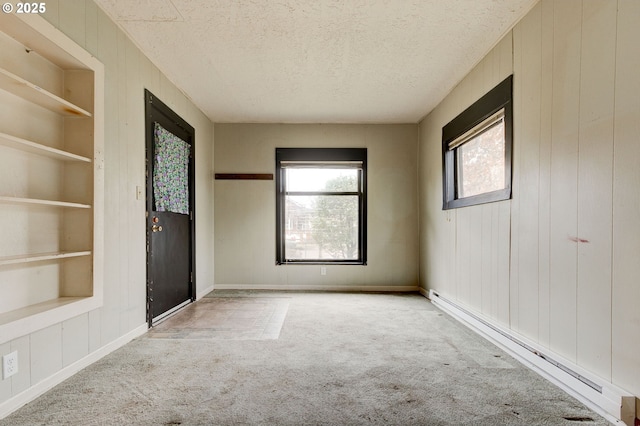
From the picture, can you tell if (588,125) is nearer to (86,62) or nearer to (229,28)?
(229,28)

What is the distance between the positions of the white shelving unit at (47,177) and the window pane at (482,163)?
3.22m

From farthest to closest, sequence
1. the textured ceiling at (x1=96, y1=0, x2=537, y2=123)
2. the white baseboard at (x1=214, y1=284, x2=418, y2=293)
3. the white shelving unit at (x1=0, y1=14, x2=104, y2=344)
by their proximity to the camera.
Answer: the white baseboard at (x1=214, y1=284, x2=418, y2=293) → the textured ceiling at (x1=96, y1=0, x2=537, y2=123) → the white shelving unit at (x1=0, y1=14, x2=104, y2=344)

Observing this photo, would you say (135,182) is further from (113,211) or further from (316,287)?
(316,287)

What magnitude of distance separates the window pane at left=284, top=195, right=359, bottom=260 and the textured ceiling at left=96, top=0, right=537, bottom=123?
150 cm

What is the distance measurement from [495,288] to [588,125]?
1519mm

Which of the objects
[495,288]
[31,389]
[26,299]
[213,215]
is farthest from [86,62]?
[495,288]

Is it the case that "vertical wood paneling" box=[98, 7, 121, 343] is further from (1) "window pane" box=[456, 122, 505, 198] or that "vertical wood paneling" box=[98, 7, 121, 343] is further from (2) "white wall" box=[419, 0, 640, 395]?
(1) "window pane" box=[456, 122, 505, 198]

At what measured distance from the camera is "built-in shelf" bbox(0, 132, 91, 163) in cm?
165

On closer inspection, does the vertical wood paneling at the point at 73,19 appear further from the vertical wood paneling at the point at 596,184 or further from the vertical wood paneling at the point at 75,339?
the vertical wood paneling at the point at 596,184

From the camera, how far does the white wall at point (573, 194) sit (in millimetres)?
1607

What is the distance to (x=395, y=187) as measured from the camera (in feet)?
16.8

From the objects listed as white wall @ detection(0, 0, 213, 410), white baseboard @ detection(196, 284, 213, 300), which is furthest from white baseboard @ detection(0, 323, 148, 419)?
white baseboard @ detection(196, 284, 213, 300)

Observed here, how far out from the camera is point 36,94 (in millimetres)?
1854

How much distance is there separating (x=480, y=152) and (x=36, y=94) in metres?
3.56
